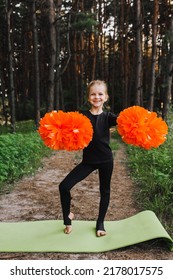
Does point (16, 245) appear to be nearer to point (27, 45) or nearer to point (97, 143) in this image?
point (97, 143)

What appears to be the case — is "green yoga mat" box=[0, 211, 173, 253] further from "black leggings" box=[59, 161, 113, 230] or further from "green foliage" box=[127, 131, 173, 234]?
"green foliage" box=[127, 131, 173, 234]

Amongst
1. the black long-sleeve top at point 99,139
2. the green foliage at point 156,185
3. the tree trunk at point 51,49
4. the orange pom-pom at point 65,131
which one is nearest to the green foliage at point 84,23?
the tree trunk at point 51,49

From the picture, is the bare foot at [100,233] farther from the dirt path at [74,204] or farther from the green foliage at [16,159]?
the green foliage at [16,159]

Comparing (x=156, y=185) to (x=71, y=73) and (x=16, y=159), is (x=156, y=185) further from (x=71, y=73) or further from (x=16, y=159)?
(x=71, y=73)

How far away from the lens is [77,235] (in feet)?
13.4

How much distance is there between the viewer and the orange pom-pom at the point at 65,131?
3.34 meters

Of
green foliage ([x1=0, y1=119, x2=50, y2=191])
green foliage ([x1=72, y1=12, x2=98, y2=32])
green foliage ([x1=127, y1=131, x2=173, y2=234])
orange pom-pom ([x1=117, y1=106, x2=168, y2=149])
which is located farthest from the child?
green foliage ([x1=72, y1=12, x2=98, y2=32])

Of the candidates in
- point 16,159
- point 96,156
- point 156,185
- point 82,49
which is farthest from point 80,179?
point 82,49

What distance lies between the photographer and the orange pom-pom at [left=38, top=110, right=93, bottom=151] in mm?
3336

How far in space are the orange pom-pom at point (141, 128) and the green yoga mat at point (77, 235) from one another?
1177 millimetres

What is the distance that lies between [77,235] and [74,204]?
1.52 metres

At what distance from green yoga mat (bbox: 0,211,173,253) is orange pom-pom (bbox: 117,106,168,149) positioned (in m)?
1.18

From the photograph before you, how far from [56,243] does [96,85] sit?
1886 millimetres

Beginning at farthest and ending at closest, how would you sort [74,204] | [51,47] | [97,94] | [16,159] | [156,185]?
[51,47], [16,159], [156,185], [74,204], [97,94]
